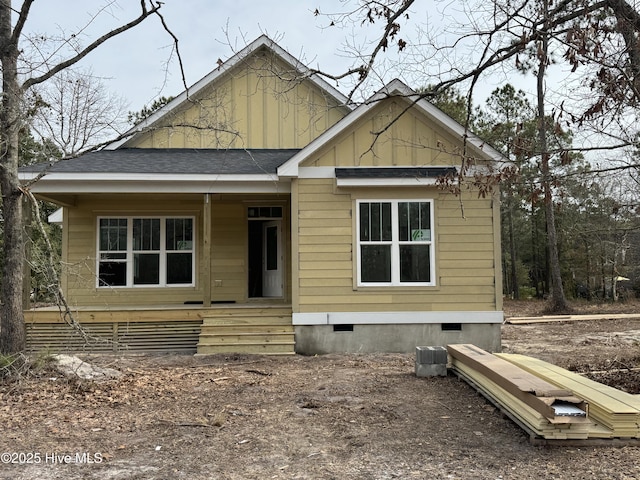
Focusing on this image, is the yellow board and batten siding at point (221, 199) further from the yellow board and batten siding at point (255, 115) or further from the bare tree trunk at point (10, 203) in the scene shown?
the bare tree trunk at point (10, 203)

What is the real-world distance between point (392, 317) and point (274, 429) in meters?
5.13

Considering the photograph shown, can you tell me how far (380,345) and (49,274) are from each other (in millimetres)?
5726

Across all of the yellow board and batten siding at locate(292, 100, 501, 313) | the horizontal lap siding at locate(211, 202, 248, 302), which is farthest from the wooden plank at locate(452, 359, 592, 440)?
the horizontal lap siding at locate(211, 202, 248, 302)

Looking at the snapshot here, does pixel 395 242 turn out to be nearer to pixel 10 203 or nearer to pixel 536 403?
pixel 536 403

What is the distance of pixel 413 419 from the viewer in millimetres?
5375

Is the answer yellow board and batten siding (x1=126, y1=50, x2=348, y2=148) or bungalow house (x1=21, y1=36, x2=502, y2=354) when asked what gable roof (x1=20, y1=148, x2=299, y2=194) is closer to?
bungalow house (x1=21, y1=36, x2=502, y2=354)

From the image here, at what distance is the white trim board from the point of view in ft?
32.2

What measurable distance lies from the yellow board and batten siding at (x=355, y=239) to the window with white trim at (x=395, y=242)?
0.13 m

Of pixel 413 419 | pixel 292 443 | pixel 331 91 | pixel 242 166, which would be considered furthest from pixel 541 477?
pixel 331 91

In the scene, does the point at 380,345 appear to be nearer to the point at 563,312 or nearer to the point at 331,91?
the point at 331,91

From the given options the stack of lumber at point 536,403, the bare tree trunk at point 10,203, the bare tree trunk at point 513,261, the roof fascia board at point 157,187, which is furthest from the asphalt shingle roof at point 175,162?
the bare tree trunk at point 513,261

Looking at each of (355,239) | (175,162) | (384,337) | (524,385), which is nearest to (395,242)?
(355,239)

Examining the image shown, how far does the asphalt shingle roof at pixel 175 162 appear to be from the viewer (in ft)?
32.8

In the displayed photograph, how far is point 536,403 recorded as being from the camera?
4.50m
